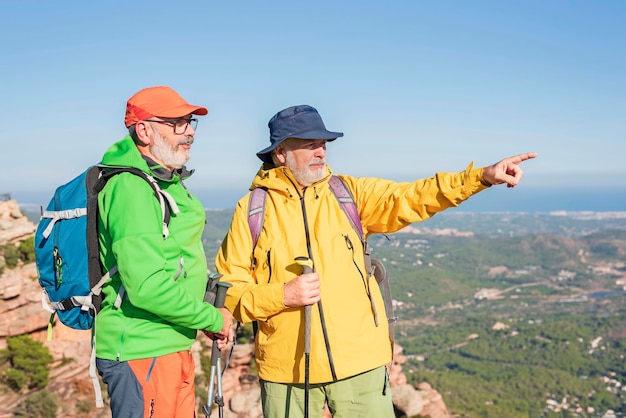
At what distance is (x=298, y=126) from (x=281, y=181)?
401mm

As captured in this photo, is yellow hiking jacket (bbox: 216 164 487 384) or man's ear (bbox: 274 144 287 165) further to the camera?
man's ear (bbox: 274 144 287 165)

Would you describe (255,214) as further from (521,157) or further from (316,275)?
(521,157)

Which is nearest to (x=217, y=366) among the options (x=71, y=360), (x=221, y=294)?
(x=221, y=294)

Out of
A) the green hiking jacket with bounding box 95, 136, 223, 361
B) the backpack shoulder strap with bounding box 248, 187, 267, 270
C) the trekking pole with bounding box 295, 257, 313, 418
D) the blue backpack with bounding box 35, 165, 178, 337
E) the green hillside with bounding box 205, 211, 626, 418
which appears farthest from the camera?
the green hillside with bounding box 205, 211, 626, 418

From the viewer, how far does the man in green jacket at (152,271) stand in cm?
286

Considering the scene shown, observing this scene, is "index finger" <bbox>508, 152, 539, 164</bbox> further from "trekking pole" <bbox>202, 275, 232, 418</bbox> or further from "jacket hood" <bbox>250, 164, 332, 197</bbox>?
"trekking pole" <bbox>202, 275, 232, 418</bbox>

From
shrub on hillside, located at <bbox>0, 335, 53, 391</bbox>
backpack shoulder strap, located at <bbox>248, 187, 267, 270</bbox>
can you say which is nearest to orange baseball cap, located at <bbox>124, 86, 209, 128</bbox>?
backpack shoulder strap, located at <bbox>248, 187, 267, 270</bbox>

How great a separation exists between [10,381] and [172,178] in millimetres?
11838

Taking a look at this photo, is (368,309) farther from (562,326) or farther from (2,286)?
(562,326)

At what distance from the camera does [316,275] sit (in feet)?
11.3

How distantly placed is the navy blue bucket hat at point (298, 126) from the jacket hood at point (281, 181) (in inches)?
6.5

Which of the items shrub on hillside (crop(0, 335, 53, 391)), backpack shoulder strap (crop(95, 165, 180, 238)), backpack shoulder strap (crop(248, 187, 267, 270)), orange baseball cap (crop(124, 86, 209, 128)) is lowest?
shrub on hillside (crop(0, 335, 53, 391))

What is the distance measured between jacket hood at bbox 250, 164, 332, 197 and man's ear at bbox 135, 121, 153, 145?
855mm

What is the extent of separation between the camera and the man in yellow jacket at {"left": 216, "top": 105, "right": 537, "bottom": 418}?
3502 mm
